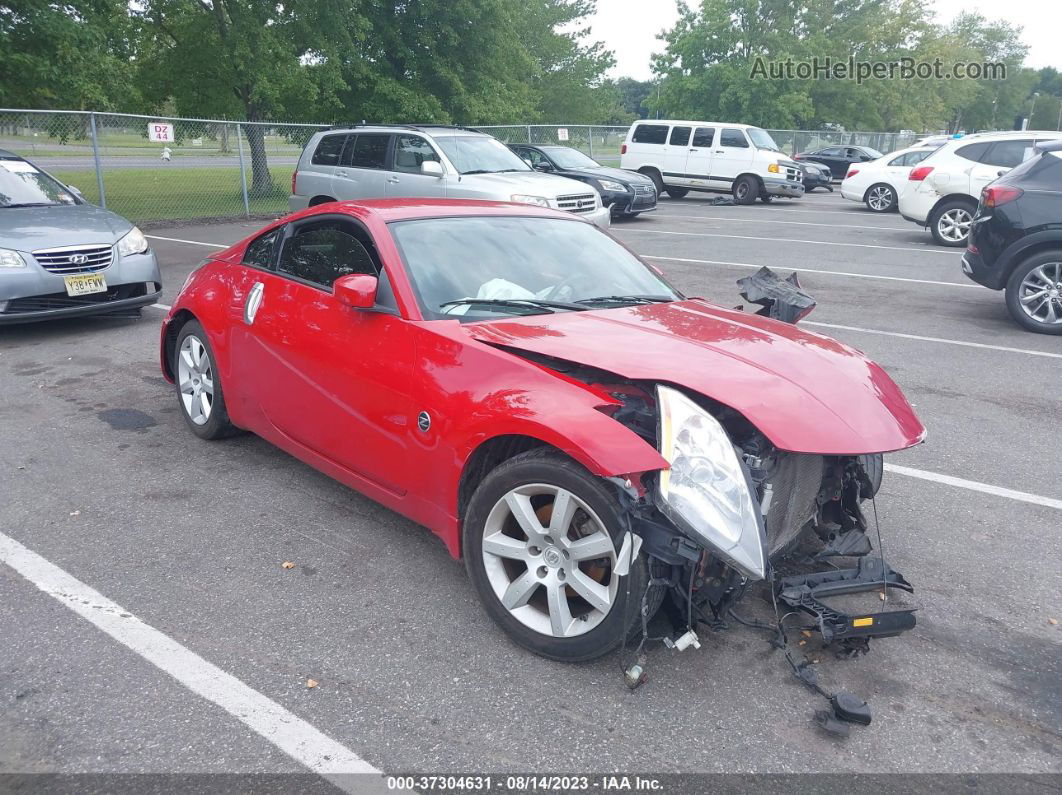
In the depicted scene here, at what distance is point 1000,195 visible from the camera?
28.1ft

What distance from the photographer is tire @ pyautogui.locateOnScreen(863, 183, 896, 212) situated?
2033cm

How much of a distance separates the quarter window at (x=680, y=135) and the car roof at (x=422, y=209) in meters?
18.7

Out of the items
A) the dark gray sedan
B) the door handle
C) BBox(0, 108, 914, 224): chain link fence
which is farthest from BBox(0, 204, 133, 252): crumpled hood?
BBox(0, 108, 914, 224): chain link fence

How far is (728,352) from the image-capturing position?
3.34m

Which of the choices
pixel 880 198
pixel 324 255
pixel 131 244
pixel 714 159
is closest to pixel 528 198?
pixel 131 244

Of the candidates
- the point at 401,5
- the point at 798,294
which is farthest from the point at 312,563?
the point at 401,5

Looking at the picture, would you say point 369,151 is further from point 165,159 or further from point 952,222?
point 952,222

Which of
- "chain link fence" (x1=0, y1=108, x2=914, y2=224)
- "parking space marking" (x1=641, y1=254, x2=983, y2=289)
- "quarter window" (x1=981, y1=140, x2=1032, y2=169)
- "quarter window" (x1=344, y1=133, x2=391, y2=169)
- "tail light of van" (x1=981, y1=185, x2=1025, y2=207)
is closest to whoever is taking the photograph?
"tail light of van" (x1=981, y1=185, x2=1025, y2=207)

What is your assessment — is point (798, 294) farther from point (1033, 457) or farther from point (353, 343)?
point (353, 343)

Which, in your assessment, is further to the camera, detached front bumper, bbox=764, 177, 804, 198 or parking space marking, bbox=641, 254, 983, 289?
detached front bumper, bbox=764, 177, 804, 198

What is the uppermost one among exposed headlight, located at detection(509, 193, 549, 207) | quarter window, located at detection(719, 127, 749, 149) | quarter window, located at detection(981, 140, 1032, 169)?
quarter window, located at detection(719, 127, 749, 149)

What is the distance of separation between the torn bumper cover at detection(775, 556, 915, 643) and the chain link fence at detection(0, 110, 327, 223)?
15.4m

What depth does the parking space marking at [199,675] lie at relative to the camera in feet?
8.40

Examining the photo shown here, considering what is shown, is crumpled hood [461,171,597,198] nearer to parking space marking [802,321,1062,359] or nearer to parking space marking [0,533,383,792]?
parking space marking [802,321,1062,359]
